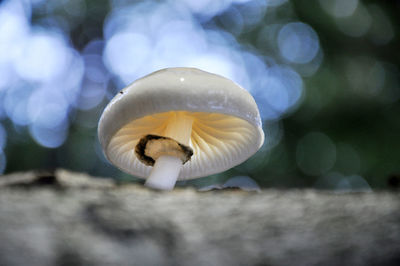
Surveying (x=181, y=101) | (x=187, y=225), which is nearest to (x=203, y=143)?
(x=181, y=101)

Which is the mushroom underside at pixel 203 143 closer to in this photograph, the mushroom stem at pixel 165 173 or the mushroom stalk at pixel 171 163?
the mushroom stalk at pixel 171 163

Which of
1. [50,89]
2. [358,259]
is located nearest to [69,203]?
[358,259]

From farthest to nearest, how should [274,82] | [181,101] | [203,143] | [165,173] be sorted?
[274,82], [203,143], [165,173], [181,101]

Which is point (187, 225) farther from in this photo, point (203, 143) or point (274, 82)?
point (274, 82)

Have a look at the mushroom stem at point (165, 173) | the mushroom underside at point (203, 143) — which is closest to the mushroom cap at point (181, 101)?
the mushroom underside at point (203, 143)

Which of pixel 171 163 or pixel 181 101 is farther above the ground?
pixel 181 101

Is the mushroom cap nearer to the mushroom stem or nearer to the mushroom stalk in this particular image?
the mushroom stalk
